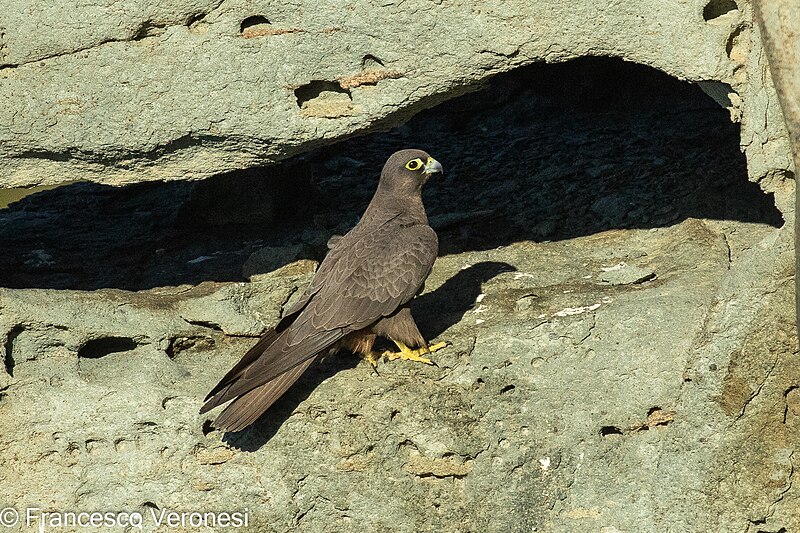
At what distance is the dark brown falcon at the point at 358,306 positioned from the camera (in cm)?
565

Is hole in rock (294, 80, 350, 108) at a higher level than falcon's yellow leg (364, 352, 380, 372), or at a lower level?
higher

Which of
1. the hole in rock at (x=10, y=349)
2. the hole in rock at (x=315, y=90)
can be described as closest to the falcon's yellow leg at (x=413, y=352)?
the hole in rock at (x=315, y=90)

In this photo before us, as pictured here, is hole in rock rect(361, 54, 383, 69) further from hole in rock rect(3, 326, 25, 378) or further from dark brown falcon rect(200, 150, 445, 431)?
hole in rock rect(3, 326, 25, 378)

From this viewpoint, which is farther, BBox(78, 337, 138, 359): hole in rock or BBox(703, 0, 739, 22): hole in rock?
BBox(78, 337, 138, 359): hole in rock

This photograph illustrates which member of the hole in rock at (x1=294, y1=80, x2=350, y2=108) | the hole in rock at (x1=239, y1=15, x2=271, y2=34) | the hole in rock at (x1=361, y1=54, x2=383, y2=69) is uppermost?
the hole in rock at (x1=239, y1=15, x2=271, y2=34)

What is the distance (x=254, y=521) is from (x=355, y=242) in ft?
5.61

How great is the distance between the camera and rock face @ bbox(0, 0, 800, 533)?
5.38 meters

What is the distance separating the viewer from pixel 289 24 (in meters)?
5.68

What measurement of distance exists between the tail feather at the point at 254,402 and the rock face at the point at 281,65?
4.00 ft

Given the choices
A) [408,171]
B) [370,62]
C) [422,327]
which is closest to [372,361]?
[422,327]

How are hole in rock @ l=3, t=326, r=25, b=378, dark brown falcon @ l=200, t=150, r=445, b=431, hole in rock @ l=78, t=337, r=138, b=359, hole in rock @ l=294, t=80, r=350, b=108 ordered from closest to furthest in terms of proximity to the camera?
dark brown falcon @ l=200, t=150, r=445, b=431 → hole in rock @ l=294, t=80, r=350, b=108 → hole in rock @ l=3, t=326, r=25, b=378 → hole in rock @ l=78, t=337, r=138, b=359

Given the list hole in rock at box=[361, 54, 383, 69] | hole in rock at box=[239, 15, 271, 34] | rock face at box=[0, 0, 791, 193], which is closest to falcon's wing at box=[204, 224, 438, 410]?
rock face at box=[0, 0, 791, 193]

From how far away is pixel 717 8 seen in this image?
537 centimetres

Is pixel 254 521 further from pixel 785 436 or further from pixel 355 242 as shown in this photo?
pixel 785 436
